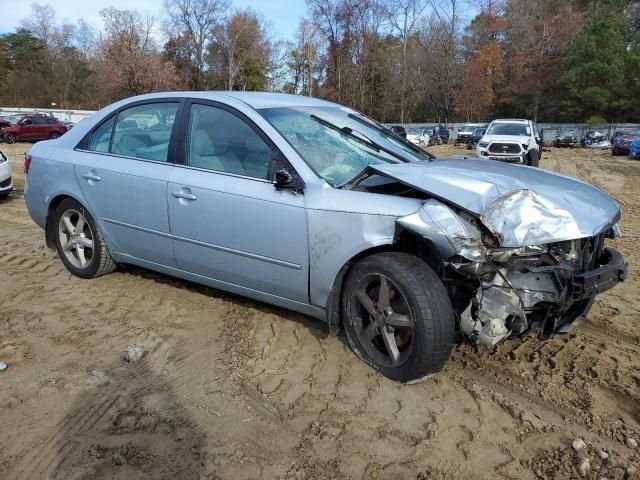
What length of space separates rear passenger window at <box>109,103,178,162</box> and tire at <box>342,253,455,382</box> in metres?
1.90

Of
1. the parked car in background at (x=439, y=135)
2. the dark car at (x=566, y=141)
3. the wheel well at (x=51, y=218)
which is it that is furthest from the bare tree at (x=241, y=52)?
the wheel well at (x=51, y=218)

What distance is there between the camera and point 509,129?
18.1 meters

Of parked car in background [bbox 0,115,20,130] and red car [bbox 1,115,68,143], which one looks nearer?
red car [bbox 1,115,68,143]

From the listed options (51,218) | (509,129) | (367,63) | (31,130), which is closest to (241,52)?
(367,63)

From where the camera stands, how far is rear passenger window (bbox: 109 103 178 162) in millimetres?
4113

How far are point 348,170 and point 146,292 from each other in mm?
2200

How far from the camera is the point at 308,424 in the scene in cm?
275

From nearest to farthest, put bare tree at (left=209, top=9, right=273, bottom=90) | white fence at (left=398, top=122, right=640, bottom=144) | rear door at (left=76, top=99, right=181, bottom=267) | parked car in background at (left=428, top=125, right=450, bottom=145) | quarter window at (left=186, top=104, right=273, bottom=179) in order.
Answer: quarter window at (left=186, top=104, right=273, bottom=179) → rear door at (left=76, top=99, right=181, bottom=267) → parked car in background at (left=428, top=125, right=450, bottom=145) → white fence at (left=398, top=122, right=640, bottom=144) → bare tree at (left=209, top=9, right=273, bottom=90)

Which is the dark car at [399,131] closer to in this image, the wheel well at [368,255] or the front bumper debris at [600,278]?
the wheel well at [368,255]

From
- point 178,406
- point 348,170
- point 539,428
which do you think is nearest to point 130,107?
point 348,170

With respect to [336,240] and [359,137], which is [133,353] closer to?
[336,240]

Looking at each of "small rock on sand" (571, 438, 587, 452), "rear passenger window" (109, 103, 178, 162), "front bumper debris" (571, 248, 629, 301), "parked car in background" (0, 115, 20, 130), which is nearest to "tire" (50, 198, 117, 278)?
"rear passenger window" (109, 103, 178, 162)

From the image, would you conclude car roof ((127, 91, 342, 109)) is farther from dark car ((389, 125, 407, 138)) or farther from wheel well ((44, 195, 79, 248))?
wheel well ((44, 195, 79, 248))

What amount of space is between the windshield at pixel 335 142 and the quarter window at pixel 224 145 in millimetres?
184
